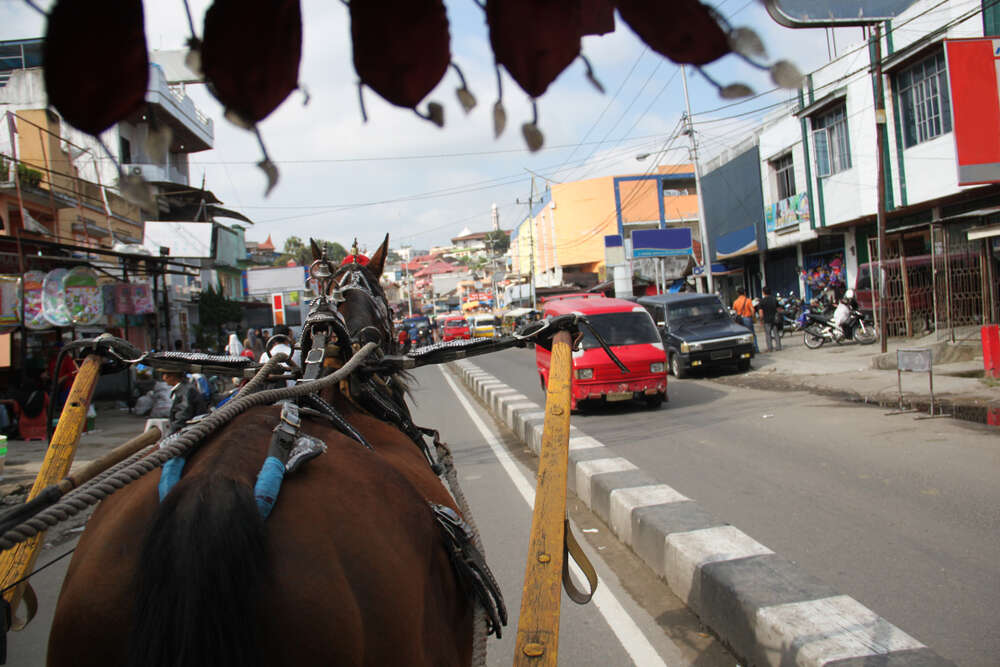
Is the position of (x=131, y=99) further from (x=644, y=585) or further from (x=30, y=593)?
(x=644, y=585)

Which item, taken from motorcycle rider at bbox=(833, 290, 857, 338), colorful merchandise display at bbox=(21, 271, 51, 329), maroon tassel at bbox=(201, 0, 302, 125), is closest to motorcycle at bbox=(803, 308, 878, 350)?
motorcycle rider at bbox=(833, 290, 857, 338)

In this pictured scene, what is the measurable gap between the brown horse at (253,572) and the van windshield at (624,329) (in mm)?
9496

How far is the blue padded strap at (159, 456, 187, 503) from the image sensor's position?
159 cm

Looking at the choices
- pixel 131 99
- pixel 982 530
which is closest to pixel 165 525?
pixel 131 99

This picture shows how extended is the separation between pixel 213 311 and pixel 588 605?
24.0 m

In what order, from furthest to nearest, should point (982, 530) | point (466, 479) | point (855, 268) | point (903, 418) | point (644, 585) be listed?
point (855, 268)
point (903, 418)
point (466, 479)
point (982, 530)
point (644, 585)

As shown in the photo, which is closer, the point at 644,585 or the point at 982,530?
the point at 644,585

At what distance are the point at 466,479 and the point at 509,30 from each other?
21.9 feet

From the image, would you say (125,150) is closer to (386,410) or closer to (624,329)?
(386,410)

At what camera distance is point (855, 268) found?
65.3 feet

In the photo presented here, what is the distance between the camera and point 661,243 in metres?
25.3

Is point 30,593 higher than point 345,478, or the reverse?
point 345,478

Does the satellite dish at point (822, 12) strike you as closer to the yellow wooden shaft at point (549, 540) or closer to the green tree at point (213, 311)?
the yellow wooden shaft at point (549, 540)

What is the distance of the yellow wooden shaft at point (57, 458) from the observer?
216cm
